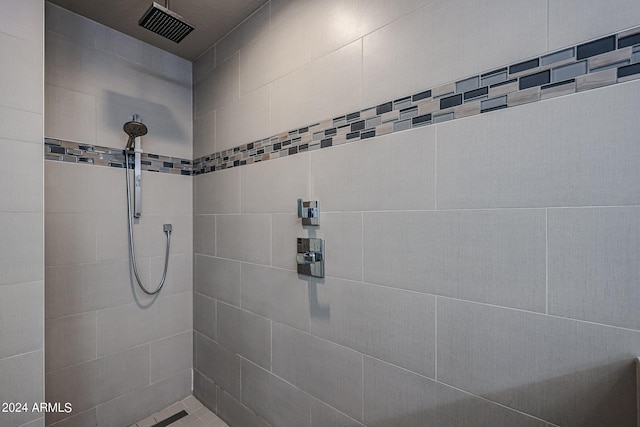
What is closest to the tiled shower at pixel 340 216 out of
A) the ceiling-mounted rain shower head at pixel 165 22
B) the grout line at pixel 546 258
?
the grout line at pixel 546 258

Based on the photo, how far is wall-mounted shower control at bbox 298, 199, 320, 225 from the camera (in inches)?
48.8

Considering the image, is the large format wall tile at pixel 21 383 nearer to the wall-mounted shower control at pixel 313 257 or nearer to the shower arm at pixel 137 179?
the shower arm at pixel 137 179

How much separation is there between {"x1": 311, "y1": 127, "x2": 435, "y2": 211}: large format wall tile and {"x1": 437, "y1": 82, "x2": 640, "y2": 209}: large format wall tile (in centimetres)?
5

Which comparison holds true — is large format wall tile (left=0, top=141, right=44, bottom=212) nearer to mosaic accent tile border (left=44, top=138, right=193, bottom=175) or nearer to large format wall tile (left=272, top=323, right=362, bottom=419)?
mosaic accent tile border (left=44, top=138, right=193, bottom=175)

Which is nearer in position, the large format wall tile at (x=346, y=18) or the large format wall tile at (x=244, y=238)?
the large format wall tile at (x=346, y=18)

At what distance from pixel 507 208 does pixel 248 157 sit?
1.25 metres

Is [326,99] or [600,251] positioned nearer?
[600,251]

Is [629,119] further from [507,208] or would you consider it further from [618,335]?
[618,335]

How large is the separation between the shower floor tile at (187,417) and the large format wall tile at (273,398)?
Answer: 0.35 metres

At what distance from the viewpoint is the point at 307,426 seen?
1.29m

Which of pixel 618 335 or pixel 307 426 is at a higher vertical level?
pixel 618 335

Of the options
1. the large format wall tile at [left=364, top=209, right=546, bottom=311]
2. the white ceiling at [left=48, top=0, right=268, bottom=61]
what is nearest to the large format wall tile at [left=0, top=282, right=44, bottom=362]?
the large format wall tile at [left=364, top=209, right=546, bottom=311]

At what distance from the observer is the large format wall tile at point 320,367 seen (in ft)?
3.73

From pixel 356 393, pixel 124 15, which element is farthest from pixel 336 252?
pixel 124 15
